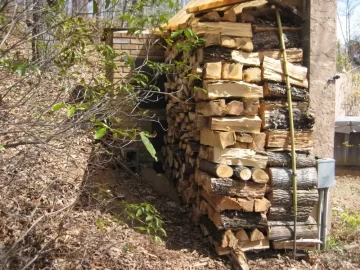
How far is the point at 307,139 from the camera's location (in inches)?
191

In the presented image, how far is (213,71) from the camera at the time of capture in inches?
183

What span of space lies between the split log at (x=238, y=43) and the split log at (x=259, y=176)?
1.33 metres

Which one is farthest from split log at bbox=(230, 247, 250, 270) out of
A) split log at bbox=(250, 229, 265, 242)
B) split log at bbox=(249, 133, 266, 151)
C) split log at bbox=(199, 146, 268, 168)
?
split log at bbox=(249, 133, 266, 151)

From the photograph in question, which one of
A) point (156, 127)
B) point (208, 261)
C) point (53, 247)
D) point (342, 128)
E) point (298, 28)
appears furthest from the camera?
point (342, 128)

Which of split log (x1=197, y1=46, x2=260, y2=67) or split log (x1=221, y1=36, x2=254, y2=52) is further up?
split log (x1=221, y1=36, x2=254, y2=52)

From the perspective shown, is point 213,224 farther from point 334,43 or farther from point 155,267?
point 334,43

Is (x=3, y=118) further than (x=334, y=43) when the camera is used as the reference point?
No

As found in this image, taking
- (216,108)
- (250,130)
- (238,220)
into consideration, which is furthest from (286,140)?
(238,220)

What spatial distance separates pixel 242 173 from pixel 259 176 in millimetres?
205

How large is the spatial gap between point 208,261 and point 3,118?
2.61m

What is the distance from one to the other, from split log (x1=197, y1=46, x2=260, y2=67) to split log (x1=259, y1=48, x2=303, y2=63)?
0.30 ft

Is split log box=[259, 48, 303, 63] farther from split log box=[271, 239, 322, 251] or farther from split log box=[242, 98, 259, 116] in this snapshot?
split log box=[271, 239, 322, 251]

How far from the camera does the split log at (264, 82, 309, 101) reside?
15.5 ft

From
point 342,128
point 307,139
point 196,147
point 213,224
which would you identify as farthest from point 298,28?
point 342,128
